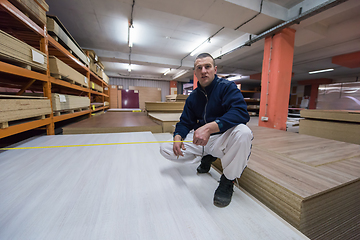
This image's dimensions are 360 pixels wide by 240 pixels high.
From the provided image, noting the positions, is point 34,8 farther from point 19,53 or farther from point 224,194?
point 224,194

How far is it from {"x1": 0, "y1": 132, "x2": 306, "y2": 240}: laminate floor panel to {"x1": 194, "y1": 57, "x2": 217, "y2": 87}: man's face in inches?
35.8

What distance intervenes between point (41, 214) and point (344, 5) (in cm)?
546

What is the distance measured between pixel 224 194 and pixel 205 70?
1.03 meters

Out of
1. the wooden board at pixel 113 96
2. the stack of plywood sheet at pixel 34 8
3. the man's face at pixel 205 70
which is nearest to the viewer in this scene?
the man's face at pixel 205 70

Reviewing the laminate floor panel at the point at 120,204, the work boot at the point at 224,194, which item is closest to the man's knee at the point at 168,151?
the laminate floor panel at the point at 120,204

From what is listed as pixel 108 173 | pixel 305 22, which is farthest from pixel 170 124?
pixel 305 22

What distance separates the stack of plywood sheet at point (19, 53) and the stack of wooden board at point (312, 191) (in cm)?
287

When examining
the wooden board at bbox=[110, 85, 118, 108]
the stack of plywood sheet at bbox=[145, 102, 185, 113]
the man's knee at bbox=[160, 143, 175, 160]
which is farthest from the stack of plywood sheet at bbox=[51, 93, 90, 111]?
the wooden board at bbox=[110, 85, 118, 108]

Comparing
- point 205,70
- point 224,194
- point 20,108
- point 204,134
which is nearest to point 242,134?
point 204,134

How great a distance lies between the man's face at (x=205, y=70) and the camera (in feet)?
4.19

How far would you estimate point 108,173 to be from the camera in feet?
4.34

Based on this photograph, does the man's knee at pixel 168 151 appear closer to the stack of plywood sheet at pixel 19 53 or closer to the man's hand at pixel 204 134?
the man's hand at pixel 204 134

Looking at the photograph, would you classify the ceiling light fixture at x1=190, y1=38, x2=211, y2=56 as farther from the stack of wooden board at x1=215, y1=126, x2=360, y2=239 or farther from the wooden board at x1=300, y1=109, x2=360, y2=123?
the stack of wooden board at x1=215, y1=126, x2=360, y2=239

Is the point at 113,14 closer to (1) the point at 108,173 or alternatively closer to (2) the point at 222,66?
(1) the point at 108,173
